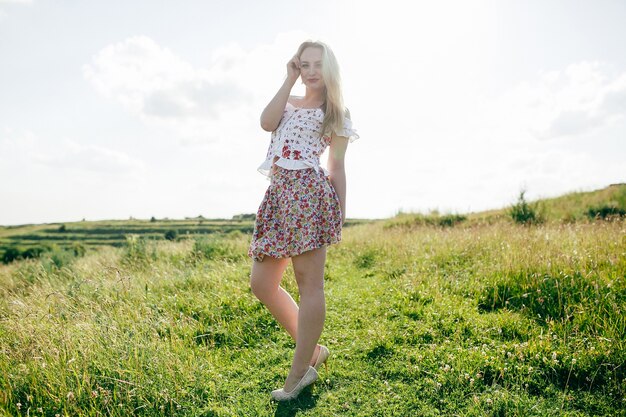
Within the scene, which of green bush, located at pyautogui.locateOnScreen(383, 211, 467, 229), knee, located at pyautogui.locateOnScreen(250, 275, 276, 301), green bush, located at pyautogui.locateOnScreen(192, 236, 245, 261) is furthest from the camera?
green bush, located at pyautogui.locateOnScreen(383, 211, 467, 229)

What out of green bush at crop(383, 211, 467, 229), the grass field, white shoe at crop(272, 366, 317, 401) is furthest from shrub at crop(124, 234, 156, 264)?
green bush at crop(383, 211, 467, 229)

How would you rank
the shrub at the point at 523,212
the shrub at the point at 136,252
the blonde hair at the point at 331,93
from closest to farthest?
the blonde hair at the point at 331,93
the shrub at the point at 136,252
the shrub at the point at 523,212

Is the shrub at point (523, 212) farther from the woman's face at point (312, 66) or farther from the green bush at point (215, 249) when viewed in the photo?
the woman's face at point (312, 66)

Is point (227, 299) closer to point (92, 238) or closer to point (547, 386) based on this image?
point (547, 386)

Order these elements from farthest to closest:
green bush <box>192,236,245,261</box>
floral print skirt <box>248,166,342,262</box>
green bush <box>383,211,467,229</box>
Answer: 1. green bush <box>383,211,467,229</box>
2. green bush <box>192,236,245,261</box>
3. floral print skirt <box>248,166,342,262</box>

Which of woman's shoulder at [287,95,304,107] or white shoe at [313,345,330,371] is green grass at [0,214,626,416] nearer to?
white shoe at [313,345,330,371]

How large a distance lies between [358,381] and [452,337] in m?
1.28

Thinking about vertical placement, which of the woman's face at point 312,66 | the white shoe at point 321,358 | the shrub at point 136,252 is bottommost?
the white shoe at point 321,358

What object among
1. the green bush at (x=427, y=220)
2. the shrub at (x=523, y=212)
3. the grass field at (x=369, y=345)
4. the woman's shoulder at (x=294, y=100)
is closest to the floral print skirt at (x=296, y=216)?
the woman's shoulder at (x=294, y=100)

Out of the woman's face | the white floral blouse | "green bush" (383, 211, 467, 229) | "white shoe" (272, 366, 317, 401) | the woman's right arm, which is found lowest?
"white shoe" (272, 366, 317, 401)

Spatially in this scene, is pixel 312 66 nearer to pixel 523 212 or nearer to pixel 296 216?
pixel 296 216

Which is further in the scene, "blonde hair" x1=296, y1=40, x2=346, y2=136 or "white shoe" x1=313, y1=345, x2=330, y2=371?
"white shoe" x1=313, y1=345, x2=330, y2=371

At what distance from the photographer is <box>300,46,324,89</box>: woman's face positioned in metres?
3.51

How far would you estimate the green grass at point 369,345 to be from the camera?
3633 millimetres
